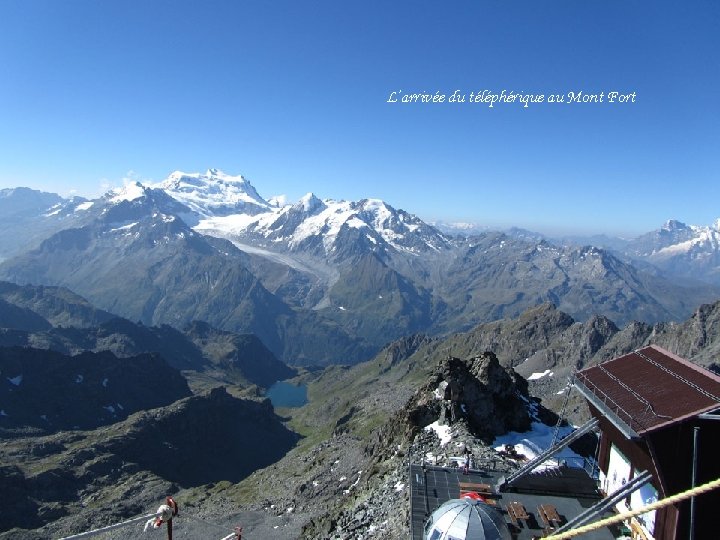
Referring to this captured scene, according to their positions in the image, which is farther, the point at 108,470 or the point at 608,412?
the point at 108,470

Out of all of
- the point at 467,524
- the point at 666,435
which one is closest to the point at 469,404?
the point at 666,435

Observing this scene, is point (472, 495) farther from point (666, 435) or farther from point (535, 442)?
point (535, 442)

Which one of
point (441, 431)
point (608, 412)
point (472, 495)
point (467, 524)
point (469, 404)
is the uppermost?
point (608, 412)

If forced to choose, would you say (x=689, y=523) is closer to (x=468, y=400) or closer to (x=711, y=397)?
(x=711, y=397)

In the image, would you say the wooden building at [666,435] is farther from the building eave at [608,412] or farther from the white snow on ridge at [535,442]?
the white snow on ridge at [535,442]

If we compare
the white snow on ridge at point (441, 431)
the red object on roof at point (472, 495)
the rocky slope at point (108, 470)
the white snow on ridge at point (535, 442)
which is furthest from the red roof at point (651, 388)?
the rocky slope at point (108, 470)

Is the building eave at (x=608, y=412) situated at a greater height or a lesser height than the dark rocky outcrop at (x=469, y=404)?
greater
